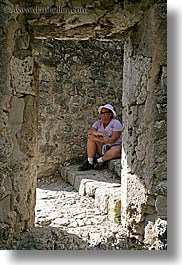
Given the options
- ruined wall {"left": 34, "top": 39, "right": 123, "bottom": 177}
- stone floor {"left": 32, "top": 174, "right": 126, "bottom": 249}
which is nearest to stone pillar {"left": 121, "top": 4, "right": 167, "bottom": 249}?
stone floor {"left": 32, "top": 174, "right": 126, "bottom": 249}

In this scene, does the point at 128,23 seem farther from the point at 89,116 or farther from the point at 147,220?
the point at 89,116

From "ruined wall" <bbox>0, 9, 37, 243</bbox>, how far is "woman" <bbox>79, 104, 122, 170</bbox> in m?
1.52

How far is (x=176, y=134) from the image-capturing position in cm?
140

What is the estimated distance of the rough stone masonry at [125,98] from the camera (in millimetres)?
1509

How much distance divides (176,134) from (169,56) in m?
0.31

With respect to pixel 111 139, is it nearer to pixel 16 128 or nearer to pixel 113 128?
pixel 113 128

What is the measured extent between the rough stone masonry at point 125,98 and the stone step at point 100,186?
35cm

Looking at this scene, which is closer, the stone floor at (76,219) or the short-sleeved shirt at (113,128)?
the stone floor at (76,219)

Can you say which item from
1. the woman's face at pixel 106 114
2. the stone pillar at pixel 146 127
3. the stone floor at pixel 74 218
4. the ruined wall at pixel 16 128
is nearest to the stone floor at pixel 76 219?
the stone floor at pixel 74 218

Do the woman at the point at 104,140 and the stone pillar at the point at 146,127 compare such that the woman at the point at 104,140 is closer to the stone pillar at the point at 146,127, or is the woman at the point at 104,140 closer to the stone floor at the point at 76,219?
the stone floor at the point at 76,219

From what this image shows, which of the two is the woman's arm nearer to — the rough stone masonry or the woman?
the woman

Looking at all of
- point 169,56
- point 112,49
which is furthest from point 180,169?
point 112,49

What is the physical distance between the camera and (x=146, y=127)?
1.61m

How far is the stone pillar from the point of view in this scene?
1.51 metres
